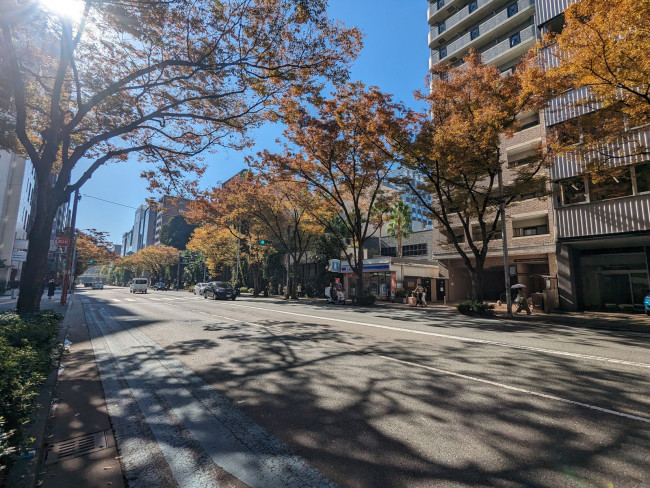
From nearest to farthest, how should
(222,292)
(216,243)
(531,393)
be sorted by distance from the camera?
(531,393) → (222,292) → (216,243)

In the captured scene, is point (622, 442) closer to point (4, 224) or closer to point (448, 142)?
point (448, 142)

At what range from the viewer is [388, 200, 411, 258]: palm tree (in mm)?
36812

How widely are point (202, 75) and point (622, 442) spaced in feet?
40.7

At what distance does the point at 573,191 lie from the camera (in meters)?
19.6

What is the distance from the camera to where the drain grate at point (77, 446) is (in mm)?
3121

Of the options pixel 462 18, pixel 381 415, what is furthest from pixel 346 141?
pixel 462 18

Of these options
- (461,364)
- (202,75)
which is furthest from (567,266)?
(202,75)

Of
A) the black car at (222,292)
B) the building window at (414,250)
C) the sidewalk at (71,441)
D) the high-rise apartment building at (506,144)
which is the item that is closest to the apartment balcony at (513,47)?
the high-rise apartment building at (506,144)

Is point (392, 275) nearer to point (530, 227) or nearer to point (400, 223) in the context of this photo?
point (400, 223)

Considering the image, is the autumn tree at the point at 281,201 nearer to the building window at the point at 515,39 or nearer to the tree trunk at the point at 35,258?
the tree trunk at the point at 35,258

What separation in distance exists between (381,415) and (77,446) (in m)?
3.19

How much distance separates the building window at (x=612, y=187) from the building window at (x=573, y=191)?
0.47 m

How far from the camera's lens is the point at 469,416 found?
3.80 meters

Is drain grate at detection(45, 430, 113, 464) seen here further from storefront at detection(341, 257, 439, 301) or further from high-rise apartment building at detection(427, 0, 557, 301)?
storefront at detection(341, 257, 439, 301)
